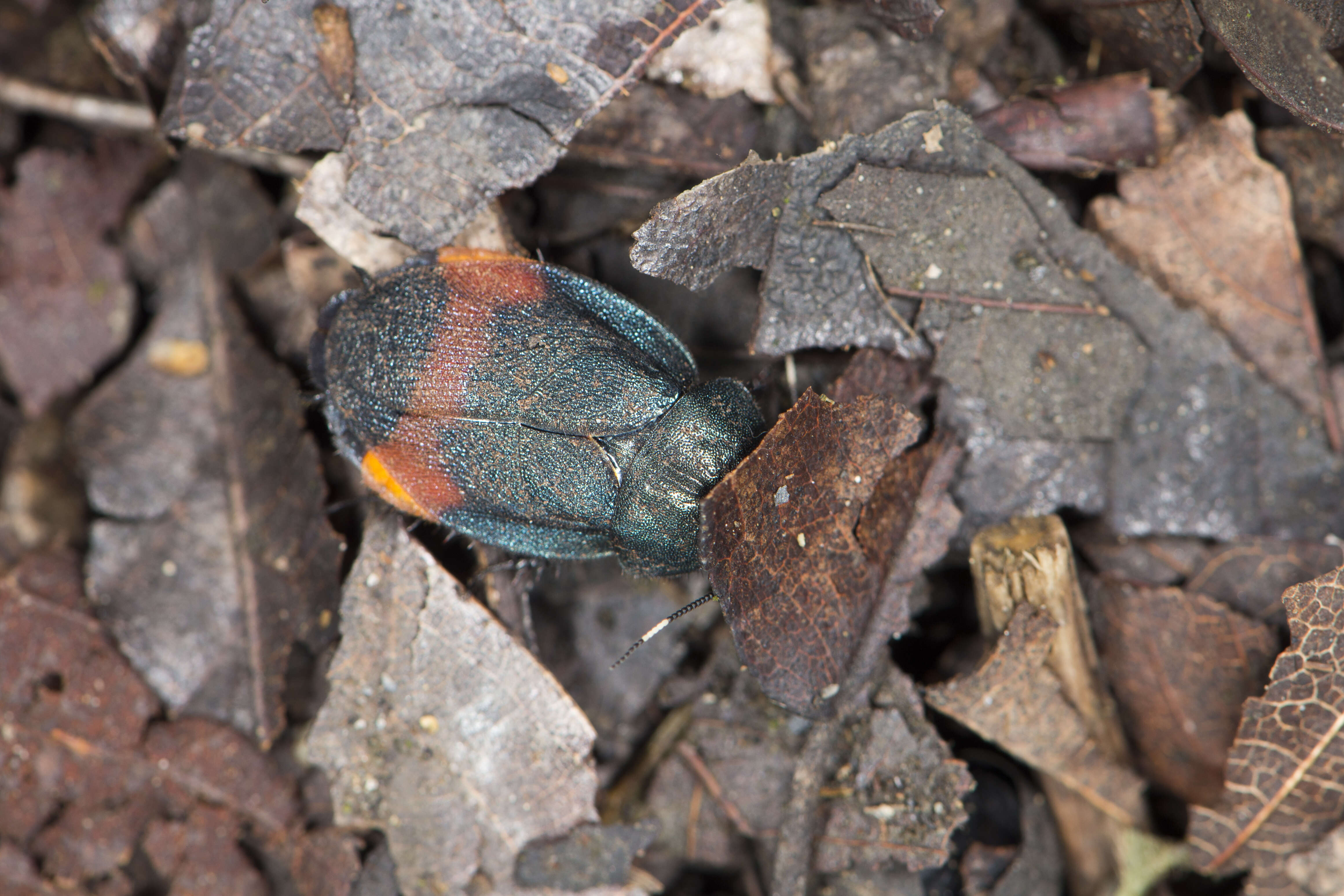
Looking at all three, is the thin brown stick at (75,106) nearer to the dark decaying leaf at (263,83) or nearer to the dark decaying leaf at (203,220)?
the dark decaying leaf at (203,220)

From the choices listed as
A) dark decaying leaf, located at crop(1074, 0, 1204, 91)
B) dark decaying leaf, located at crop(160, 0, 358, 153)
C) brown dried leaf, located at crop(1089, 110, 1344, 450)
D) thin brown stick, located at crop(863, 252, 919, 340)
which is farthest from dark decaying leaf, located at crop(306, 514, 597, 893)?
dark decaying leaf, located at crop(1074, 0, 1204, 91)

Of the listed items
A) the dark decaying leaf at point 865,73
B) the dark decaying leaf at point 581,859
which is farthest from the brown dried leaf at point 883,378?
the dark decaying leaf at point 581,859

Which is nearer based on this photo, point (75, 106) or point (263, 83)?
point (263, 83)

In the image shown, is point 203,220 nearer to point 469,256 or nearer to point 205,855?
point 469,256

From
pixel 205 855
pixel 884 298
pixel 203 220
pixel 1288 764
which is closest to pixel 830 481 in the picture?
pixel 884 298

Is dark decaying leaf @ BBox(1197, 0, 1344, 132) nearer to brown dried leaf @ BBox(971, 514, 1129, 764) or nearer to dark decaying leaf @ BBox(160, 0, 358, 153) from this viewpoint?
brown dried leaf @ BBox(971, 514, 1129, 764)

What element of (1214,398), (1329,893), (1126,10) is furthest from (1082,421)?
(1329,893)
